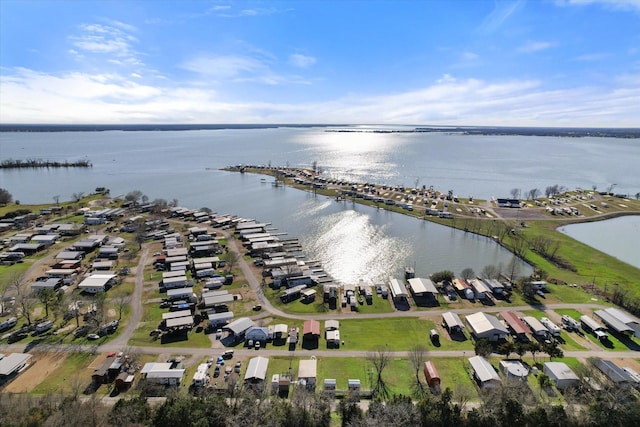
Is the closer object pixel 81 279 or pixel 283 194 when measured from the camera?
pixel 81 279

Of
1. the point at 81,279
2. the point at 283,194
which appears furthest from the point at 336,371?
the point at 283,194

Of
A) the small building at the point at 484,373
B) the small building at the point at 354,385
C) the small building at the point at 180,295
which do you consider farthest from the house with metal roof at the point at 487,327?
the small building at the point at 180,295

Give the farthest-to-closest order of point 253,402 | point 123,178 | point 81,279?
point 123,178 → point 81,279 → point 253,402

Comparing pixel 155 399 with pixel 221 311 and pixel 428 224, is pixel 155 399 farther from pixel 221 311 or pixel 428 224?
pixel 428 224

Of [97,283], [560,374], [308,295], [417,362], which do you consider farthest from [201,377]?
[560,374]

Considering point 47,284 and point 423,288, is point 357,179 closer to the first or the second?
point 423,288

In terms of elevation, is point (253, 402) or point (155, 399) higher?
point (253, 402)
